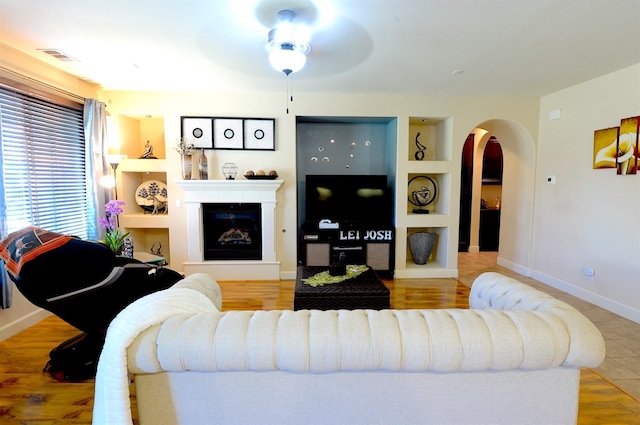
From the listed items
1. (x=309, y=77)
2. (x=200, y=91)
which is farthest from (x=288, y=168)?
(x=200, y=91)

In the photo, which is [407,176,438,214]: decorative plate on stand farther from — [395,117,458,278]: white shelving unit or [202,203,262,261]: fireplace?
[202,203,262,261]: fireplace

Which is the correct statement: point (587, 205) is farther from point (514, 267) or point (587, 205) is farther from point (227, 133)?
point (227, 133)

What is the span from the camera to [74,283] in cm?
214

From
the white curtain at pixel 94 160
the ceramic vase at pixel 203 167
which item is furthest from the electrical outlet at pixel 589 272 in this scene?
the white curtain at pixel 94 160

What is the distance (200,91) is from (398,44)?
270 centimetres

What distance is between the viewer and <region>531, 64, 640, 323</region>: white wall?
3199mm

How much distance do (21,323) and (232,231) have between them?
2350 millimetres

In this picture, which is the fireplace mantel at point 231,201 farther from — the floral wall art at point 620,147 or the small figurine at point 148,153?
the floral wall art at point 620,147

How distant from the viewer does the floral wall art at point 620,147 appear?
123 inches

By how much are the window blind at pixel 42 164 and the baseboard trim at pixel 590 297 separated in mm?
6042

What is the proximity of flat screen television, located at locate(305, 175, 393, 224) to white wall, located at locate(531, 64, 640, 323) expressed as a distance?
2.20 m

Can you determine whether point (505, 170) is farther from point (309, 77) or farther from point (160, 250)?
point (160, 250)

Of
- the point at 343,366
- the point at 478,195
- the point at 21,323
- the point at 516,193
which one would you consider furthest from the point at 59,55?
the point at 478,195

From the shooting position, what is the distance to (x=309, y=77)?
355 cm
